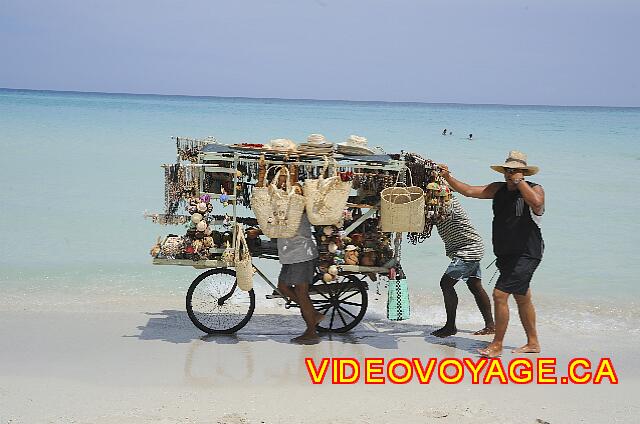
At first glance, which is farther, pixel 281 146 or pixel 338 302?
pixel 338 302

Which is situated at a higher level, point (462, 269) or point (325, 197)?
point (325, 197)

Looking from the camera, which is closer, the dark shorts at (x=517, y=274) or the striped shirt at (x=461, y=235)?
the dark shorts at (x=517, y=274)

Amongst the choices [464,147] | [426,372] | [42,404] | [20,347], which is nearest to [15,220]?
[20,347]

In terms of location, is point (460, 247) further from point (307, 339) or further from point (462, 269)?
point (307, 339)

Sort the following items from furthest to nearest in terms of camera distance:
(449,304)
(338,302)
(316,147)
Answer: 1. (338,302)
2. (449,304)
3. (316,147)

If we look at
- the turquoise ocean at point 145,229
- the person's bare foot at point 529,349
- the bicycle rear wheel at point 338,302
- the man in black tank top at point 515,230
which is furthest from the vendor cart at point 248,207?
the turquoise ocean at point 145,229

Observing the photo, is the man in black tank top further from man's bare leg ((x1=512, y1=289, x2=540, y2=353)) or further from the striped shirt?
the striped shirt

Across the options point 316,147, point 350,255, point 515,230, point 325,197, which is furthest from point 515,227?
point 316,147

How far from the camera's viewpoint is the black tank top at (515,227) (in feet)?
20.1

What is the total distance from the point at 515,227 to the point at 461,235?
71cm

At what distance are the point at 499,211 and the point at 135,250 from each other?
6362 mm

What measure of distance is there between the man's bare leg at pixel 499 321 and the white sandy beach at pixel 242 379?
10.1 inches

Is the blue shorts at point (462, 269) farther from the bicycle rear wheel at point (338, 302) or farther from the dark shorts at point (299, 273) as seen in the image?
the dark shorts at point (299, 273)

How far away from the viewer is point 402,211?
625cm
